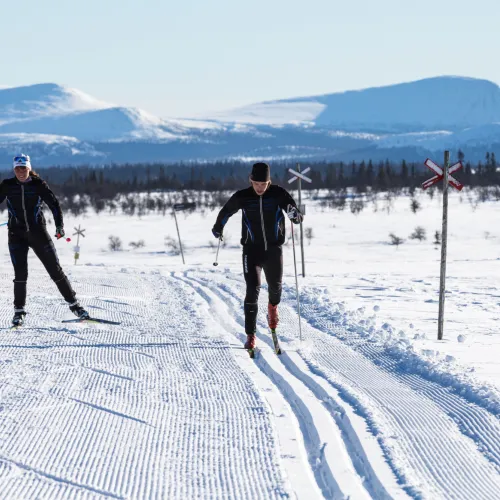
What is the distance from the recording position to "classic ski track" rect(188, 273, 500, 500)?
4.04 metres

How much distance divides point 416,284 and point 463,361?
8.68 meters

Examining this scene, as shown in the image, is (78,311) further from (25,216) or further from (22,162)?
(22,162)

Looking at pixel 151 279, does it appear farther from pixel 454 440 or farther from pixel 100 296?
pixel 454 440

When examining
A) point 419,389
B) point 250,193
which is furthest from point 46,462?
point 250,193

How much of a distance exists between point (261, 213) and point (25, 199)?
8.69ft

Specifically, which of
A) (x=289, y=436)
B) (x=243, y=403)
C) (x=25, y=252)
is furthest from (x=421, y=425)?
(x=25, y=252)

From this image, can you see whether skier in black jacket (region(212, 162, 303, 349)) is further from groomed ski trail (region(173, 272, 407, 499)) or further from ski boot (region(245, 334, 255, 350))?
groomed ski trail (region(173, 272, 407, 499))

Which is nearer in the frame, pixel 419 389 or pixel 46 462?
pixel 46 462

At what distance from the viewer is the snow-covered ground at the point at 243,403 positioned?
4.04 m

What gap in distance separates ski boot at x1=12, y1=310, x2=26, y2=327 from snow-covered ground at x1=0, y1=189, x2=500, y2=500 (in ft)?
0.43

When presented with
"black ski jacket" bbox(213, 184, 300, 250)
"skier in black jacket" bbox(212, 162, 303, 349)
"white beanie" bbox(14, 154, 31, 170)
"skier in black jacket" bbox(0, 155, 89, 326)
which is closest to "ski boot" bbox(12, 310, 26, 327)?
"skier in black jacket" bbox(0, 155, 89, 326)

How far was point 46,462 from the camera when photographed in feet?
13.8

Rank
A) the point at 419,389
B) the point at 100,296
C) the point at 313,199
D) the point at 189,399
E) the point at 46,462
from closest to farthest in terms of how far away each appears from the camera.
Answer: the point at 46,462, the point at 189,399, the point at 419,389, the point at 100,296, the point at 313,199

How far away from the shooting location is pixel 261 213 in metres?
7.32
